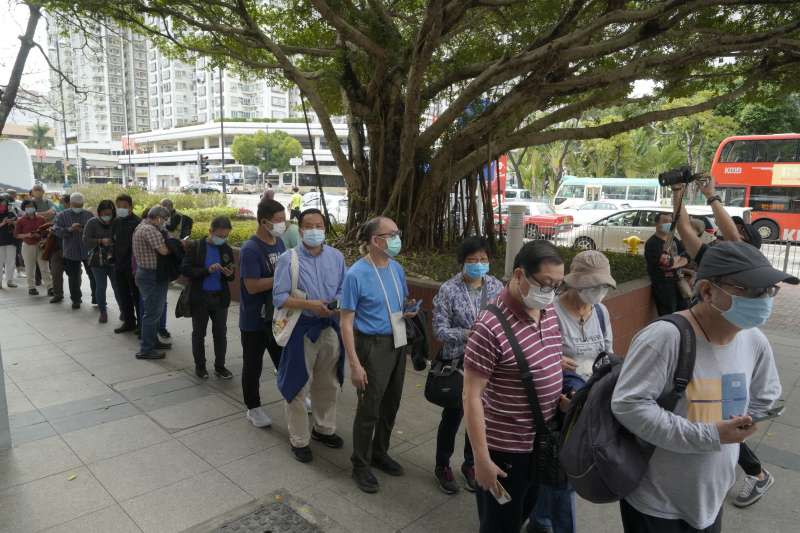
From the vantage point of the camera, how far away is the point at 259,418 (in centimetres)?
439

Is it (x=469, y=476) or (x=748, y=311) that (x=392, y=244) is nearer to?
(x=469, y=476)

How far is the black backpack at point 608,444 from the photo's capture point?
5.72 feet

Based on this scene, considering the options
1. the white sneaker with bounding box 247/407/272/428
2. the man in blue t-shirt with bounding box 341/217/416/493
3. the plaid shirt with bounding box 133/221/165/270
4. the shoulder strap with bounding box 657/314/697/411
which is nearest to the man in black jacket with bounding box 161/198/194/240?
the plaid shirt with bounding box 133/221/165/270

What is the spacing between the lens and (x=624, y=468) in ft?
5.83

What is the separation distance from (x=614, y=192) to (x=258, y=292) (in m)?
33.0

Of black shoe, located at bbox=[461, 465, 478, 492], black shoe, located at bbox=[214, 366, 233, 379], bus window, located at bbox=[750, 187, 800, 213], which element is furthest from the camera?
bus window, located at bbox=[750, 187, 800, 213]

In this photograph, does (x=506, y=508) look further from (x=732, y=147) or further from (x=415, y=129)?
(x=732, y=147)

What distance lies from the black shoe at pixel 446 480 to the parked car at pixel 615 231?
31.0 feet

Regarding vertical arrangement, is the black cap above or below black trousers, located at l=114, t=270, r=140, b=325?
above

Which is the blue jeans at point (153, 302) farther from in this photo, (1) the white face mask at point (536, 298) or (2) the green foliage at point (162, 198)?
(2) the green foliage at point (162, 198)

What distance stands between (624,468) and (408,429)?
9.25 ft

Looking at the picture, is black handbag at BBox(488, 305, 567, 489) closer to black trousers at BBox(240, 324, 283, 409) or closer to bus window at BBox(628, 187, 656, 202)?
black trousers at BBox(240, 324, 283, 409)

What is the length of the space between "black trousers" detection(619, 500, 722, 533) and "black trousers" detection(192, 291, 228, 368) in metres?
4.36

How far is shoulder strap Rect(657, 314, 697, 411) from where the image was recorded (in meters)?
Result: 1.73
